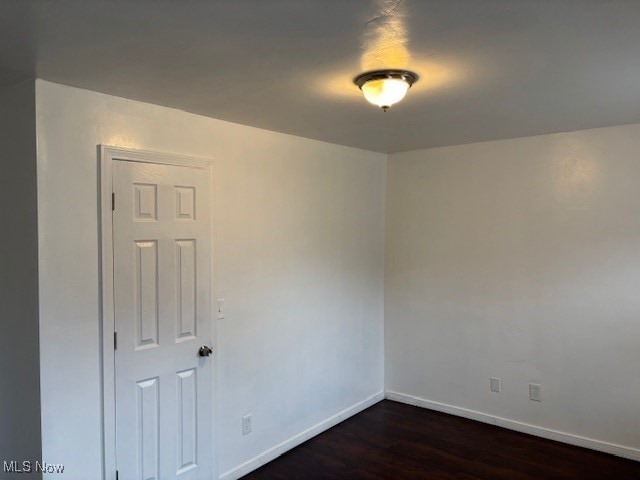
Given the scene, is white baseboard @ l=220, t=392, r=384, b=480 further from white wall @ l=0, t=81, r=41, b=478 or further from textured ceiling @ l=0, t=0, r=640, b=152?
textured ceiling @ l=0, t=0, r=640, b=152

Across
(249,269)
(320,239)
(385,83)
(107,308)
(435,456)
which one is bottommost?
(435,456)

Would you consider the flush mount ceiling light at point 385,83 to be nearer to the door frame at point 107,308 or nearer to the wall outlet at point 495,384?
the door frame at point 107,308

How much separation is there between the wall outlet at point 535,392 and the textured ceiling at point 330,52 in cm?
219

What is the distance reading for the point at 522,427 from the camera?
3.91m

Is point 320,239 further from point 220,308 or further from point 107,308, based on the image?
point 107,308

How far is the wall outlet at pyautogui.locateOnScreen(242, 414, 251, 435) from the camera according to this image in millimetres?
3258

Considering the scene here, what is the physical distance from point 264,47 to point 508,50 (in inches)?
39.0

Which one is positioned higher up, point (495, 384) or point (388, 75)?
point (388, 75)

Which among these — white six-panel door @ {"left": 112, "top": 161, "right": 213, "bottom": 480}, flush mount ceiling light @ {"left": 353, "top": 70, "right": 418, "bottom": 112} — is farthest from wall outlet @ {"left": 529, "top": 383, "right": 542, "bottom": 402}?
flush mount ceiling light @ {"left": 353, "top": 70, "right": 418, "bottom": 112}

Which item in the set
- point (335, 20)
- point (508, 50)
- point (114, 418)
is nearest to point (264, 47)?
point (335, 20)

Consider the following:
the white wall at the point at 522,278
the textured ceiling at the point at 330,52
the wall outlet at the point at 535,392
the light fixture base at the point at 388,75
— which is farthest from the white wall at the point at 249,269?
the wall outlet at the point at 535,392

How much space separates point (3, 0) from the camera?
1437 mm

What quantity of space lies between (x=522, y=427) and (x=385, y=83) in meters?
3.21

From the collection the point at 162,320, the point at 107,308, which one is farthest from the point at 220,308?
the point at 107,308
